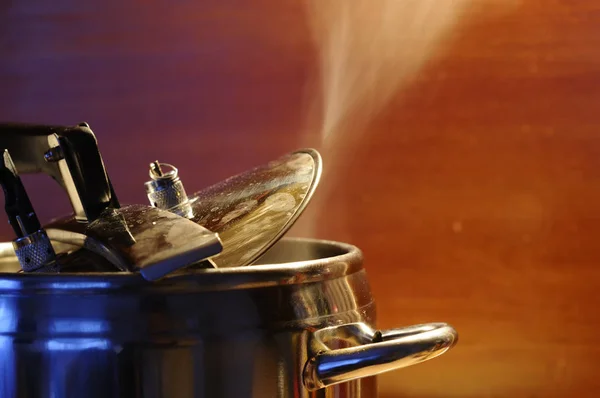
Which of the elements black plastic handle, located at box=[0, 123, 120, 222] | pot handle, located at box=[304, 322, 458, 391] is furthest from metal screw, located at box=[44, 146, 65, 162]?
pot handle, located at box=[304, 322, 458, 391]

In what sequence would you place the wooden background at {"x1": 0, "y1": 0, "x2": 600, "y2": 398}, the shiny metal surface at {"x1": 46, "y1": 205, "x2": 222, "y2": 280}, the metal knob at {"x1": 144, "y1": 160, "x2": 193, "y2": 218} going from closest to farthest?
the shiny metal surface at {"x1": 46, "y1": 205, "x2": 222, "y2": 280} → the metal knob at {"x1": 144, "y1": 160, "x2": 193, "y2": 218} → the wooden background at {"x1": 0, "y1": 0, "x2": 600, "y2": 398}

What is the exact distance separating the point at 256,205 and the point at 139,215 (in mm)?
77

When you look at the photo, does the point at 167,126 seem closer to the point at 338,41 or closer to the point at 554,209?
the point at 338,41

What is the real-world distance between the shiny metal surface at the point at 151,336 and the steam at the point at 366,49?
38 cm

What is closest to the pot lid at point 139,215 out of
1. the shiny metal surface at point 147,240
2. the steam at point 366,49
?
the shiny metal surface at point 147,240

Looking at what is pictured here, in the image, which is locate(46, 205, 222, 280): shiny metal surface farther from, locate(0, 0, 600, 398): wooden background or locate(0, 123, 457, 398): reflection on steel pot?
locate(0, 0, 600, 398): wooden background

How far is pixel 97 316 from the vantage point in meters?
0.36

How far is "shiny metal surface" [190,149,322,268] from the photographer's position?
0.43m

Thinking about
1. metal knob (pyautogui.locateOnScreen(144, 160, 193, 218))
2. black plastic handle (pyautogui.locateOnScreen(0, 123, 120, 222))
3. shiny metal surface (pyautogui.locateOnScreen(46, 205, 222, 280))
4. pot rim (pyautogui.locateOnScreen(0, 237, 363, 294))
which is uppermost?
black plastic handle (pyautogui.locateOnScreen(0, 123, 120, 222))

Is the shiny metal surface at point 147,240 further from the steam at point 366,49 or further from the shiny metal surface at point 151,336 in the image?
the steam at point 366,49

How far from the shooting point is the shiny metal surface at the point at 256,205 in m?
0.43

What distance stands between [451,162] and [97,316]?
0.45m

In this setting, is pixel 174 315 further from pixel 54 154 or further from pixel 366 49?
pixel 366 49

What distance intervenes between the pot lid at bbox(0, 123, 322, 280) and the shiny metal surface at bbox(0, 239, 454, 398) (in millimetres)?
17
